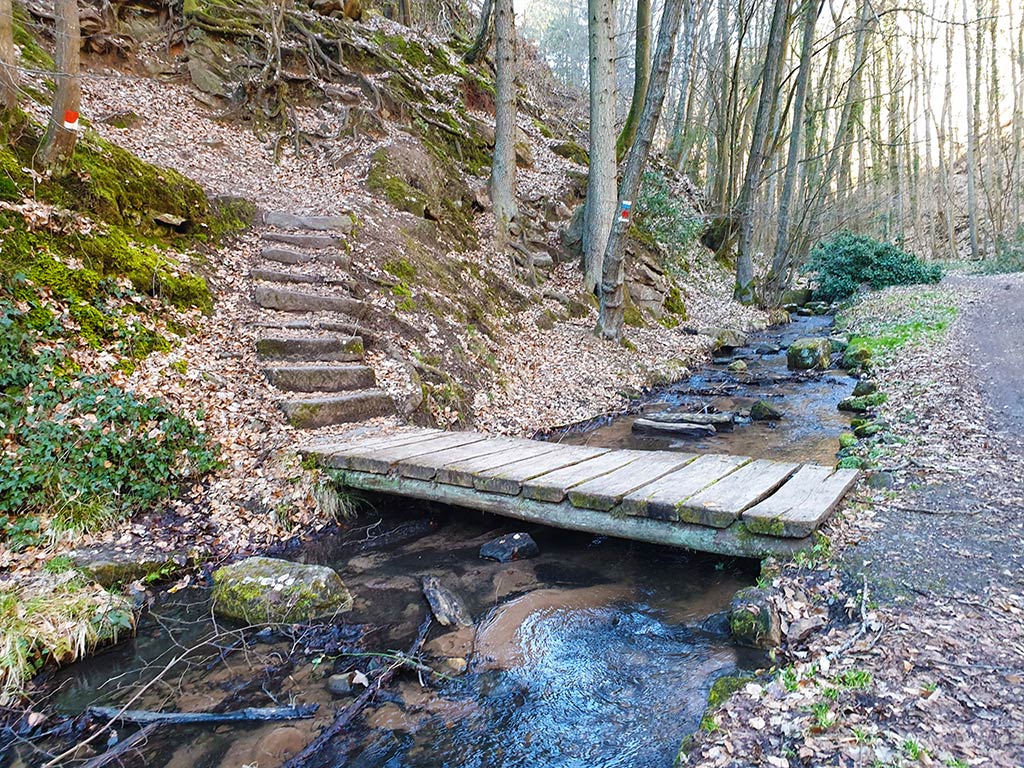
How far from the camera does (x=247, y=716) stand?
2.95m

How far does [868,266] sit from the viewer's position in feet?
63.1

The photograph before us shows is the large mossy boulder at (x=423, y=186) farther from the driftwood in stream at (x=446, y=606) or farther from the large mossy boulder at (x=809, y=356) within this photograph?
the driftwood in stream at (x=446, y=606)

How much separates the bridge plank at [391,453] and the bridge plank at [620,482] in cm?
167

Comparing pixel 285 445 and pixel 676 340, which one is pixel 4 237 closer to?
pixel 285 445

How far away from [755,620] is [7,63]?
26.9 ft

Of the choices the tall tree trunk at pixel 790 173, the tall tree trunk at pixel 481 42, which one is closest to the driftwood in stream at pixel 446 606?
the tall tree trunk at pixel 790 173

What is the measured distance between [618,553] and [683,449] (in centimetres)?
263

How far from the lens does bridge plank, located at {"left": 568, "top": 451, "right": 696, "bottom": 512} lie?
4102 mm

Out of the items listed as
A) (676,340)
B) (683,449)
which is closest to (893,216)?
(676,340)

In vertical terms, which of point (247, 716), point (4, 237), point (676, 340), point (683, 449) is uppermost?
point (4, 237)

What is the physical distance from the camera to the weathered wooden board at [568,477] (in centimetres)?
432

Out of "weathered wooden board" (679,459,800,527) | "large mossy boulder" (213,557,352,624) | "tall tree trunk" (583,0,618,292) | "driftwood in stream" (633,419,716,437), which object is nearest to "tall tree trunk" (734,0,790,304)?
"tall tree trunk" (583,0,618,292)

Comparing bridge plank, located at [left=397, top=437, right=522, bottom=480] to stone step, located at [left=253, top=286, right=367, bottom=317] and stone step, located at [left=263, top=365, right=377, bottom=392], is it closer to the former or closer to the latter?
stone step, located at [left=263, top=365, right=377, bottom=392]

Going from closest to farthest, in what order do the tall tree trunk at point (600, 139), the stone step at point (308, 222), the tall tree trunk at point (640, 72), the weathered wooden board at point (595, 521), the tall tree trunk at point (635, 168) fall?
the weathered wooden board at point (595, 521)
the stone step at point (308, 222)
the tall tree trunk at point (635, 168)
the tall tree trunk at point (600, 139)
the tall tree trunk at point (640, 72)
